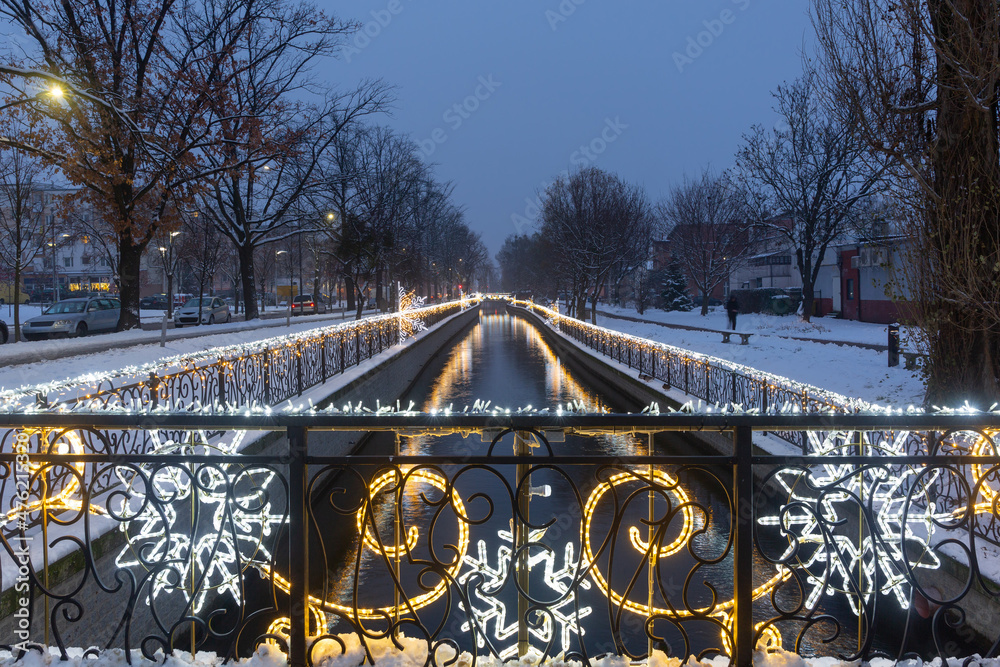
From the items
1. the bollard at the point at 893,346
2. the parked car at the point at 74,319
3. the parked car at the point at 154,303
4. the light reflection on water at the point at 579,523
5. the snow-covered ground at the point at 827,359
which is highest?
the parked car at the point at 154,303

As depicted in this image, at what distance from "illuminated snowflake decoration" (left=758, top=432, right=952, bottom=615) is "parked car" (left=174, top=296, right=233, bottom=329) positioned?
3219 centimetres

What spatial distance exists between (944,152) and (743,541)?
6869mm

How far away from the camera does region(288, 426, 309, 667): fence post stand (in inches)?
114

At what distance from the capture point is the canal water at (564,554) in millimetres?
3062

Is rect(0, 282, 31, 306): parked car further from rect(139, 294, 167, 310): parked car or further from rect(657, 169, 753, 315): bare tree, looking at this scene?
rect(657, 169, 753, 315): bare tree

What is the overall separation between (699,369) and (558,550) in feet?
22.2

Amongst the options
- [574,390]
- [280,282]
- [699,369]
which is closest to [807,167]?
[574,390]

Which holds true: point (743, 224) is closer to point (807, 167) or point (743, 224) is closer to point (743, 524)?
point (807, 167)

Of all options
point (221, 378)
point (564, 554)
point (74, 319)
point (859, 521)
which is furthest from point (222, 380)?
point (74, 319)

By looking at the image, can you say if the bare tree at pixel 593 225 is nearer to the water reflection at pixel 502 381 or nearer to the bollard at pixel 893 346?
the water reflection at pixel 502 381

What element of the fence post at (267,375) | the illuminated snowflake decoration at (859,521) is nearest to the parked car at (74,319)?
the fence post at (267,375)

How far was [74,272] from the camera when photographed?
3132 inches

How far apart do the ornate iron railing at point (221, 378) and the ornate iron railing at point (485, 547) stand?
0.76 m

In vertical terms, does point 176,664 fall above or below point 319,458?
below
